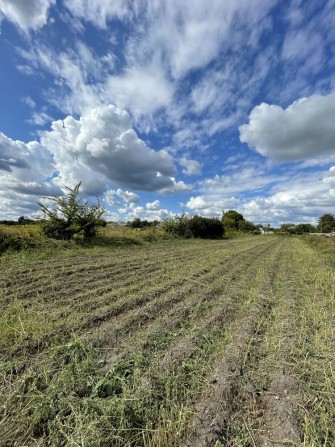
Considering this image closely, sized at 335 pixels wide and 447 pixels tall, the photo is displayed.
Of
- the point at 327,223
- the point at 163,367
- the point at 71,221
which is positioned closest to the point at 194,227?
Answer: the point at 71,221

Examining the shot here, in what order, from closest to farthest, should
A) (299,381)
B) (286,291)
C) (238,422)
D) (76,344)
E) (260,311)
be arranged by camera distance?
(238,422)
(299,381)
(76,344)
(260,311)
(286,291)

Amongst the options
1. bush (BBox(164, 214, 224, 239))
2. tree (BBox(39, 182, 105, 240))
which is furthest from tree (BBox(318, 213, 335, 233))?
tree (BBox(39, 182, 105, 240))

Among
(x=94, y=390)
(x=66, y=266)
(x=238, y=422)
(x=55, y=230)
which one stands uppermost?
(x=55, y=230)

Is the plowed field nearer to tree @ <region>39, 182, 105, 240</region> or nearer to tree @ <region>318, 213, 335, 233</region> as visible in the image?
tree @ <region>39, 182, 105, 240</region>

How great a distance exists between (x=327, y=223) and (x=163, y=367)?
275ft

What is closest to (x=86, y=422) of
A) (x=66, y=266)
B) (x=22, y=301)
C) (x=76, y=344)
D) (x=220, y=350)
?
(x=76, y=344)

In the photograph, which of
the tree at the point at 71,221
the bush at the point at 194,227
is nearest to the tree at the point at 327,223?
the bush at the point at 194,227

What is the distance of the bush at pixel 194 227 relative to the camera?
24.8m

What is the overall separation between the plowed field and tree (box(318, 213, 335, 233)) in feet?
261

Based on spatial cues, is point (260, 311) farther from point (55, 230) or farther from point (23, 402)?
point (55, 230)

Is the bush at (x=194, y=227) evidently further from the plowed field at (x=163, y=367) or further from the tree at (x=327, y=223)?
the tree at (x=327, y=223)

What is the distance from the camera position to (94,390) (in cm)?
215

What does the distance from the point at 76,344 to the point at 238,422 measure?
1936 millimetres

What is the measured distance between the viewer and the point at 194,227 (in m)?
26.6
